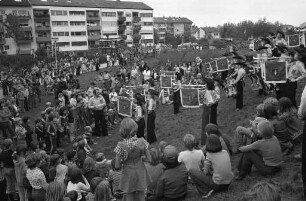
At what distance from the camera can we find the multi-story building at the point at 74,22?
74688mm

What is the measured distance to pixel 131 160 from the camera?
17.2 feet

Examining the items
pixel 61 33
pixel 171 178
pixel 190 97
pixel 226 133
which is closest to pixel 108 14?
pixel 61 33

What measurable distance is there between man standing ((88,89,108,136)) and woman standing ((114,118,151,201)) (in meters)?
9.48

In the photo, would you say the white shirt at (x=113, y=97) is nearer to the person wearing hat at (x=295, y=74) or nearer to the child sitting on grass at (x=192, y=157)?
the person wearing hat at (x=295, y=74)

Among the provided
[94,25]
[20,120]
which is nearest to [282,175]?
[20,120]

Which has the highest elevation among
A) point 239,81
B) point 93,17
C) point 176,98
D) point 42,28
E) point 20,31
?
point 93,17

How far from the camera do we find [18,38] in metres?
71.2

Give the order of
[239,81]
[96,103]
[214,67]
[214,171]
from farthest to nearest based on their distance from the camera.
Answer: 1. [214,67]
2. [96,103]
3. [239,81]
4. [214,171]

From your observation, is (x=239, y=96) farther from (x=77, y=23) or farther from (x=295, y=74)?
(x=77, y=23)

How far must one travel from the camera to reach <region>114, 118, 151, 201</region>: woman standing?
514 cm

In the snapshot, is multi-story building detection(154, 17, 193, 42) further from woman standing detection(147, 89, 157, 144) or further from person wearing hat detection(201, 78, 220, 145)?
person wearing hat detection(201, 78, 220, 145)

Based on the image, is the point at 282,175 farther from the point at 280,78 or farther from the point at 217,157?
the point at 280,78

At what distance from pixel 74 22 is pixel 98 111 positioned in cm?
7807

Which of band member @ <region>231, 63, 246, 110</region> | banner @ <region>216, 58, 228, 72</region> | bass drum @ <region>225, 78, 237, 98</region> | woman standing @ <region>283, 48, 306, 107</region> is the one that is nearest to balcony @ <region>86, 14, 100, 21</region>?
banner @ <region>216, 58, 228, 72</region>
